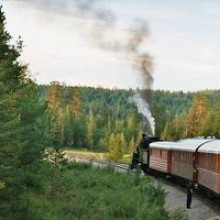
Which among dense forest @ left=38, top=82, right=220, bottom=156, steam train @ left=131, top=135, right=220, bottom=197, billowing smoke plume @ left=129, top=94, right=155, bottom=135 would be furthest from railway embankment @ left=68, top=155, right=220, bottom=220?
dense forest @ left=38, top=82, right=220, bottom=156

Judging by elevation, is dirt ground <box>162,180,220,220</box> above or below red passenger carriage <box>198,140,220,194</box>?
below

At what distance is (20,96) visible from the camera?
34656mm

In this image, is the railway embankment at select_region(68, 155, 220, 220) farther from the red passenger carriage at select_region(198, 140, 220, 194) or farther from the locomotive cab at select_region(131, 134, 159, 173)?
the locomotive cab at select_region(131, 134, 159, 173)

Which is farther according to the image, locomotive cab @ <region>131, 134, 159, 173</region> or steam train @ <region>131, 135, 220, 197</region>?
locomotive cab @ <region>131, 134, 159, 173</region>

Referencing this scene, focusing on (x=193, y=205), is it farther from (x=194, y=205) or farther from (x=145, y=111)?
(x=145, y=111)

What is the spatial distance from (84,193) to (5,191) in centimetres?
1422

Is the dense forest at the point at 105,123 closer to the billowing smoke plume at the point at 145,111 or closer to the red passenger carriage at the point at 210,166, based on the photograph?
the billowing smoke plume at the point at 145,111

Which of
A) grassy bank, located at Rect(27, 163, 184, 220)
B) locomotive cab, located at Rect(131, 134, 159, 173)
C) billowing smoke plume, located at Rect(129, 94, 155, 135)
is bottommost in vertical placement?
grassy bank, located at Rect(27, 163, 184, 220)

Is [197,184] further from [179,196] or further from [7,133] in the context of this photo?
[7,133]

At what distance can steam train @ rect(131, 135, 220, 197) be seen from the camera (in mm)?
30866

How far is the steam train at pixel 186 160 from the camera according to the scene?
101ft

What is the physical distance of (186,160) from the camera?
39.9m

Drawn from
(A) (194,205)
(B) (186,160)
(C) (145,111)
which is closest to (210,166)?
(A) (194,205)

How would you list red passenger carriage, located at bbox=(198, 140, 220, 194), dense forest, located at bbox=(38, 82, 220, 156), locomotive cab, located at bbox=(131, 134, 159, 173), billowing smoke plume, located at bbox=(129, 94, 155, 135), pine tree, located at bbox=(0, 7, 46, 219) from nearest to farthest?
pine tree, located at bbox=(0, 7, 46, 219) → red passenger carriage, located at bbox=(198, 140, 220, 194) → locomotive cab, located at bbox=(131, 134, 159, 173) → billowing smoke plume, located at bbox=(129, 94, 155, 135) → dense forest, located at bbox=(38, 82, 220, 156)
